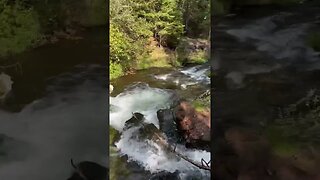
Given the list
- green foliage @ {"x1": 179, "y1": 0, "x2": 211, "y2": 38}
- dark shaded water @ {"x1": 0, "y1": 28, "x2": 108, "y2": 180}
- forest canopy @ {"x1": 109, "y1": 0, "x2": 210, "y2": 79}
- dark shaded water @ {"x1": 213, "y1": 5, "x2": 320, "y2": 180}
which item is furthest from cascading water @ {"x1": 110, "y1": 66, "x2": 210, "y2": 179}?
dark shaded water @ {"x1": 0, "y1": 28, "x2": 108, "y2": 180}

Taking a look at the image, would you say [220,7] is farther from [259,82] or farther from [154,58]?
[154,58]

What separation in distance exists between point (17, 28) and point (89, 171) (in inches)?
37.1

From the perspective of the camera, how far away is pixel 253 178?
250 centimetres

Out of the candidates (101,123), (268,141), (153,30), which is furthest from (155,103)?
(268,141)

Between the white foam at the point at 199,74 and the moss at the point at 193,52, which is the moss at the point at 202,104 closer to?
the white foam at the point at 199,74

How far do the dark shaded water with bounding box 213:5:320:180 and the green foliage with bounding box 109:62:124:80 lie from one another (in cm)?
160

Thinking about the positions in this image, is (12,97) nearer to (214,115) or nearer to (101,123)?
(101,123)

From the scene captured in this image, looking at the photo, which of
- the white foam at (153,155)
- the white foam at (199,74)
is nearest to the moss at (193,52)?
the white foam at (199,74)

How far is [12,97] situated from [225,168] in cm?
131

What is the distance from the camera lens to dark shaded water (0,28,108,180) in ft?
7.97

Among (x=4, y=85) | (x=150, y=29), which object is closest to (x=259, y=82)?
(x=4, y=85)

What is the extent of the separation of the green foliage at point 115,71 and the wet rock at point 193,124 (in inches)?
25.2

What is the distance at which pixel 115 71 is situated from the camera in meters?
3.96

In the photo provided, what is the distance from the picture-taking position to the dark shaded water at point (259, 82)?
238 cm
